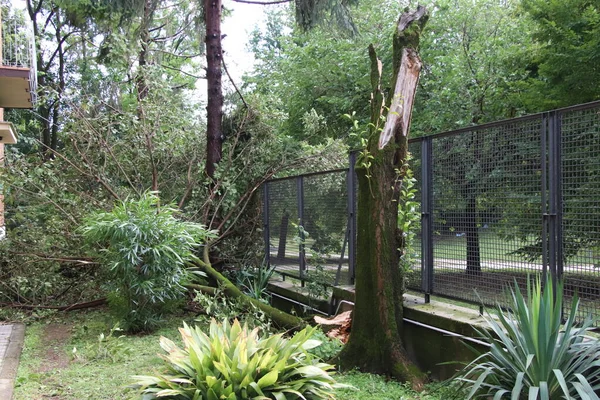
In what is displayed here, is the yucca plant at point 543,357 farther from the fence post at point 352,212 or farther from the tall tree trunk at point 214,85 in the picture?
the tall tree trunk at point 214,85

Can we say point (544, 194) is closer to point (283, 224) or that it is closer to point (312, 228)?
point (312, 228)

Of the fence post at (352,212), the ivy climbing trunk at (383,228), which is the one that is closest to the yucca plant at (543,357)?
the ivy climbing trunk at (383,228)

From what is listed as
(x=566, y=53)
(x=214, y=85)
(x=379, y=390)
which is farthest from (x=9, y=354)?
(x=566, y=53)

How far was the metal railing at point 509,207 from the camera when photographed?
387 cm

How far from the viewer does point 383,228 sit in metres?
5.16

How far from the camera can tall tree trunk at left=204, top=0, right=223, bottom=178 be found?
10.4 m

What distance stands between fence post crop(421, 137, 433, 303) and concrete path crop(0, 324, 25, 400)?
4.14 meters

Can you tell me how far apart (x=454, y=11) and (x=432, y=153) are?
37.1ft

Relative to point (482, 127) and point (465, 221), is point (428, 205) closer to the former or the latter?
point (465, 221)

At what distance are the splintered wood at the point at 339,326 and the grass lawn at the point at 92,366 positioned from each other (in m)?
0.81

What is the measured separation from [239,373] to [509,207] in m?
2.69

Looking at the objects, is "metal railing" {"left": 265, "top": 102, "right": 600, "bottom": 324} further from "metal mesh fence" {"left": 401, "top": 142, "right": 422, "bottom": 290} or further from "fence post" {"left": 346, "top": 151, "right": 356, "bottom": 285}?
"fence post" {"left": 346, "top": 151, "right": 356, "bottom": 285}

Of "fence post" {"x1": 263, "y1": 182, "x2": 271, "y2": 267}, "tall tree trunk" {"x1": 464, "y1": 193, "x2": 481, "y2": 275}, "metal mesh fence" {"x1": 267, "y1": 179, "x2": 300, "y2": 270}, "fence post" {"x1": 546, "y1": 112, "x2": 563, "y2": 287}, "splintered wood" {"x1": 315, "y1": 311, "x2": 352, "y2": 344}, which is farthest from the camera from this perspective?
"fence post" {"x1": 263, "y1": 182, "x2": 271, "y2": 267}

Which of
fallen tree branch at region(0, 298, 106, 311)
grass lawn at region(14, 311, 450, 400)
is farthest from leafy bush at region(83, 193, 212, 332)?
fallen tree branch at region(0, 298, 106, 311)
